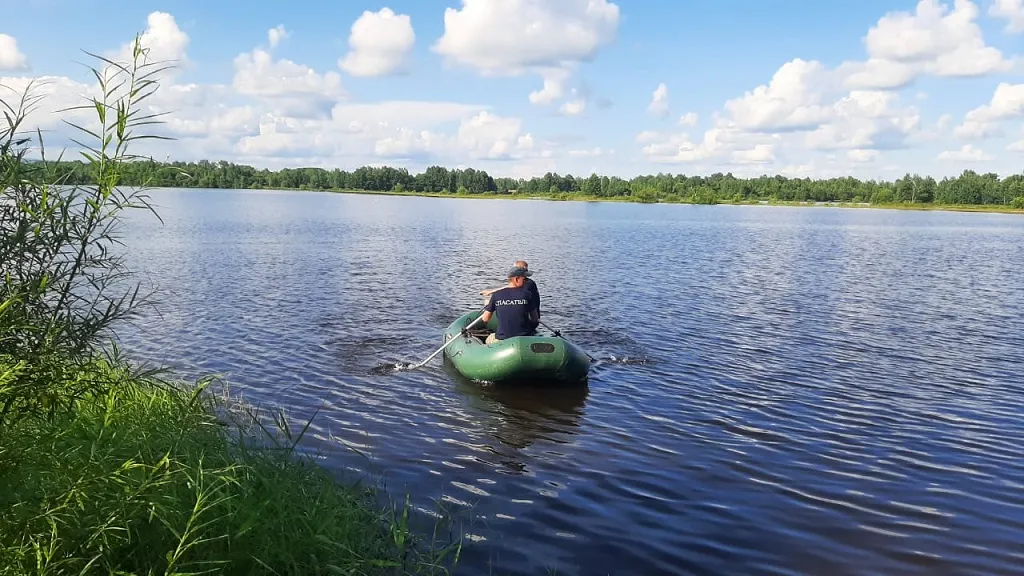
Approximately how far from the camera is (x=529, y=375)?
1073 centimetres

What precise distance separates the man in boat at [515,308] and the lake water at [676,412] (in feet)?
3.79

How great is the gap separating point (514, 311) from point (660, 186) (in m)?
148

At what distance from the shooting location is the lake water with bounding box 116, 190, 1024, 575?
248 inches

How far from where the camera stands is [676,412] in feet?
32.3

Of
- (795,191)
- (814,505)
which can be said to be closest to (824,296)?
(814,505)

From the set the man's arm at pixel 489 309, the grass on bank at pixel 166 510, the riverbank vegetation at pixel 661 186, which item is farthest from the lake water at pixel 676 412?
the riverbank vegetation at pixel 661 186

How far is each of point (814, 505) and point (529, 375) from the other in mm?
4682

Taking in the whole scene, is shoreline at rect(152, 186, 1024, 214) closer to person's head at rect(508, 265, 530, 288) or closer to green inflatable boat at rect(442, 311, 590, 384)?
person's head at rect(508, 265, 530, 288)

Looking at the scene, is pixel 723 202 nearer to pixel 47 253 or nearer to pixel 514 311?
pixel 514 311

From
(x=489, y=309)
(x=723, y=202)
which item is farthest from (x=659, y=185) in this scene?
(x=489, y=309)

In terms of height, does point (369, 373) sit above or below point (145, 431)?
below

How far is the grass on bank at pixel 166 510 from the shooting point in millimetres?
3928

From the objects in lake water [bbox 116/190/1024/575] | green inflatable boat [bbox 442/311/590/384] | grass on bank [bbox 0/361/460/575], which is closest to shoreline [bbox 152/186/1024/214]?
lake water [bbox 116/190/1024/575]

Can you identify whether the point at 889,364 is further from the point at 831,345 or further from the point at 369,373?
the point at 369,373
